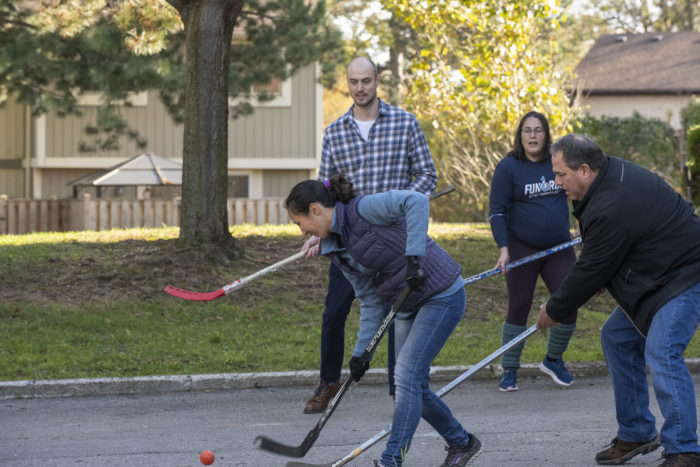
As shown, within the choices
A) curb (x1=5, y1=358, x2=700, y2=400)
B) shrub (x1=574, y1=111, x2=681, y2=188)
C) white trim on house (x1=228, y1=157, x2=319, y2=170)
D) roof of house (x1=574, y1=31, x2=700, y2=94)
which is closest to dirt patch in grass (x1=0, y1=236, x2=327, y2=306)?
curb (x1=5, y1=358, x2=700, y2=400)

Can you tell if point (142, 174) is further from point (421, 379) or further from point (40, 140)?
point (421, 379)

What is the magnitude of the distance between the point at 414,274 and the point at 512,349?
2.83 m

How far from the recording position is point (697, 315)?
16.3 feet

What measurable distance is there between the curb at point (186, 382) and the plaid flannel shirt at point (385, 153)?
1899 millimetres

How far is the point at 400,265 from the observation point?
5.01m

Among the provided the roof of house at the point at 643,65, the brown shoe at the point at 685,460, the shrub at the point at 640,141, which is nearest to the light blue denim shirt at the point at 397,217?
the brown shoe at the point at 685,460

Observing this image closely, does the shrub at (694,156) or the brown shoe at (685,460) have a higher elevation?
the shrub at (694,156)

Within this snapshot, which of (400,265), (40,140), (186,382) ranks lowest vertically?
(186,382)

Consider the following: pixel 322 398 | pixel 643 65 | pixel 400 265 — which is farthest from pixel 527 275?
pixel 643 65

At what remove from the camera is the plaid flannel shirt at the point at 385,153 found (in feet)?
22.0

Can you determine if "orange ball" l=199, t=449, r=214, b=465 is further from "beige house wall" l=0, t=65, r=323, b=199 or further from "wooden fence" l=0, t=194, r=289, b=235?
"beige house wall" l=0, t=65, r=323, b=199

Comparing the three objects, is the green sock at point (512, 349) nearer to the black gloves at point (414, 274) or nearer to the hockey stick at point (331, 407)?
the hockey stick at point (331, 407)

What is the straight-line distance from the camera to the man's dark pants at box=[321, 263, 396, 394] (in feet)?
22.3

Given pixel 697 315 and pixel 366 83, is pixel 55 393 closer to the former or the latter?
pixel 366 83
